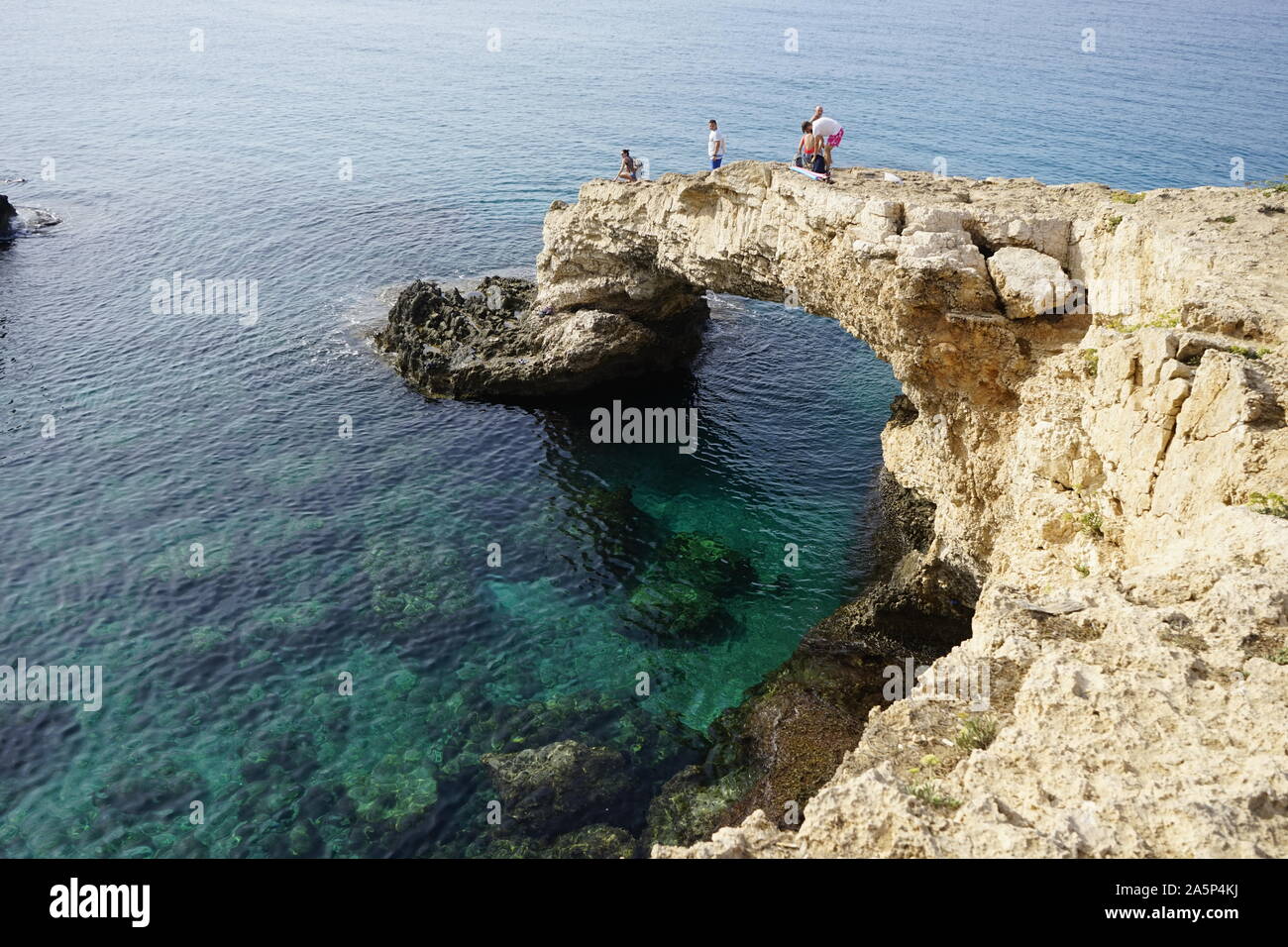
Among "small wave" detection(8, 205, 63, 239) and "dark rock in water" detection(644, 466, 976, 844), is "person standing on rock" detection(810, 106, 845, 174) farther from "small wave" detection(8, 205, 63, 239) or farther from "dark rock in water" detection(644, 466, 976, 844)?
"small wave" detection(8, 205, 63, 239)

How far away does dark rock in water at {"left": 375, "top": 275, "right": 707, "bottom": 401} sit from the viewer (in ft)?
123

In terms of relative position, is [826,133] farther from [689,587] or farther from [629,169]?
[689,587]

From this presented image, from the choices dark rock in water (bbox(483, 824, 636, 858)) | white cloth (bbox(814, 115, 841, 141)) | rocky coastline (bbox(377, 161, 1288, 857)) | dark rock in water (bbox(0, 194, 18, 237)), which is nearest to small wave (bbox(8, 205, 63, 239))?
dark rock in water (bbox(0, 194, 18, 237))

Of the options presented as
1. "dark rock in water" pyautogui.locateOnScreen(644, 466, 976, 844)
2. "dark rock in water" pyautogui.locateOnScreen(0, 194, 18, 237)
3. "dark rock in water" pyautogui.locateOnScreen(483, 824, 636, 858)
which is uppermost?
"dark rock in water" pyautogui.locateOnScreen(0, 194, 18, 237)

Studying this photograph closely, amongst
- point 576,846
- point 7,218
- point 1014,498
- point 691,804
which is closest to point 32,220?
point 7,218

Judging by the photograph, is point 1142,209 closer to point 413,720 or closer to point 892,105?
point 413,720

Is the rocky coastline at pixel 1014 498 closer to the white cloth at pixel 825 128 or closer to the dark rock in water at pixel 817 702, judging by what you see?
the dark rock in water at pixel 817 702

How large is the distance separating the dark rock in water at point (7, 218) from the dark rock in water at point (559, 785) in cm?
5601

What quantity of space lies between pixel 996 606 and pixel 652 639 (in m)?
13.8

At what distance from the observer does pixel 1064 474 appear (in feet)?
66.0

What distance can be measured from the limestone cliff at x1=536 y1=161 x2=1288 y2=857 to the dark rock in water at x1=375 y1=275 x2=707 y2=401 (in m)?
4.17
